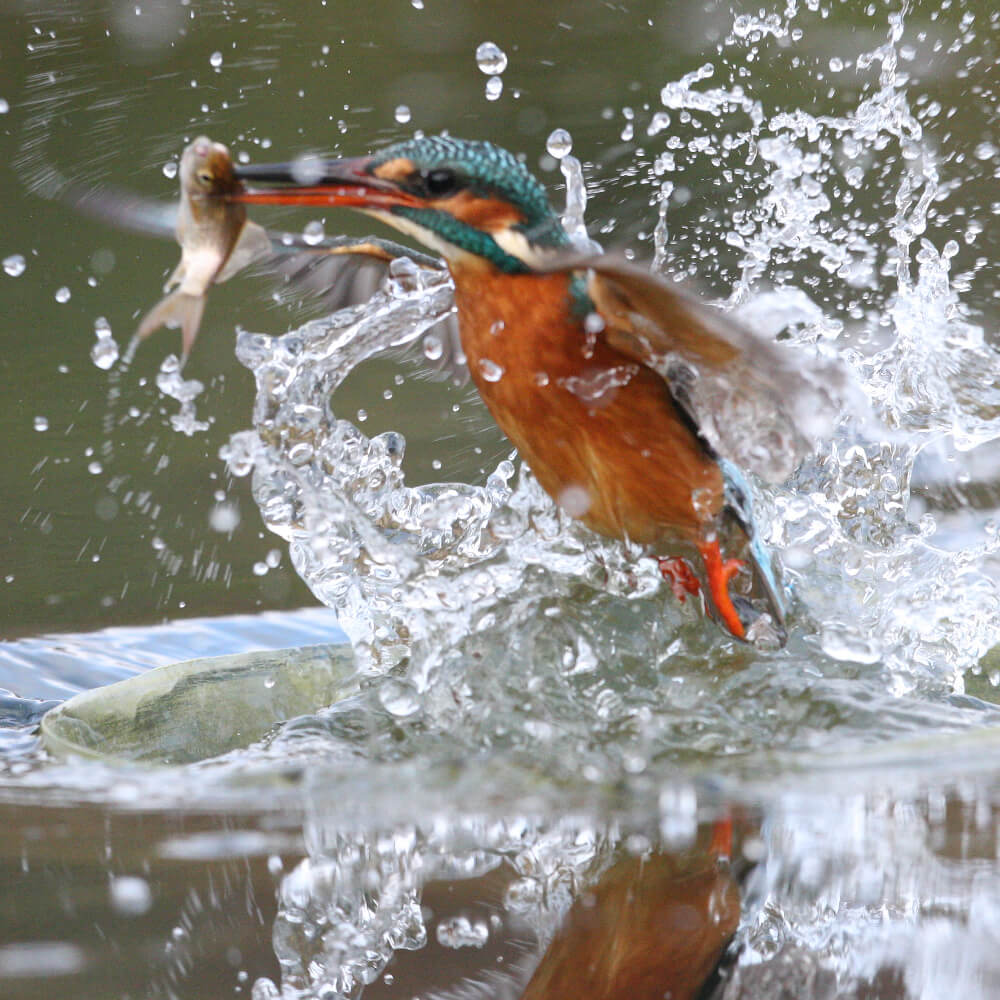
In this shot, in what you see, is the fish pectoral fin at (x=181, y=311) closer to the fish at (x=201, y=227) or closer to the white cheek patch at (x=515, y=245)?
the fish at (x=201, y=227)

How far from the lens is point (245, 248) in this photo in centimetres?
159

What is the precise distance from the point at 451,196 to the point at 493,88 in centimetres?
112

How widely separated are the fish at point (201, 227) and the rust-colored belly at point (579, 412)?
0.91ft

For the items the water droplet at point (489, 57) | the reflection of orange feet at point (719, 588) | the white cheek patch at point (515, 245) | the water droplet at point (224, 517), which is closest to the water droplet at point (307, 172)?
the white cheek patch at point (515, 245)

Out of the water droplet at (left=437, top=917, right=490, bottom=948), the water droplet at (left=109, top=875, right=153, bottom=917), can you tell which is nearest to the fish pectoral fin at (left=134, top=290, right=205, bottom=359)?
the water droplet at (left=109, top=875, right=153, bottom=917)

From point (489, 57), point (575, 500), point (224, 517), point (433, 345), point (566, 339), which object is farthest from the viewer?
point (224, 517)

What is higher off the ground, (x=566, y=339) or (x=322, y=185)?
(x=322, y=185)

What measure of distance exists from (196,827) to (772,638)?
0.93m

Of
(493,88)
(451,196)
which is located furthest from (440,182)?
(493,88)

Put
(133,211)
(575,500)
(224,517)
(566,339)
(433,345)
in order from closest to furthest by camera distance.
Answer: (566,339) < (575,500) < (133,211) < (433,345) < (224,517)

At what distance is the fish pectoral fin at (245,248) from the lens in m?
1.48

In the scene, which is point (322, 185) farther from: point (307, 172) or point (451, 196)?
point (451, 196)

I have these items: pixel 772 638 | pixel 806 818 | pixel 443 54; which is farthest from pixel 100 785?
pixel 443 54

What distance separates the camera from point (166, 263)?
2.57 metres
